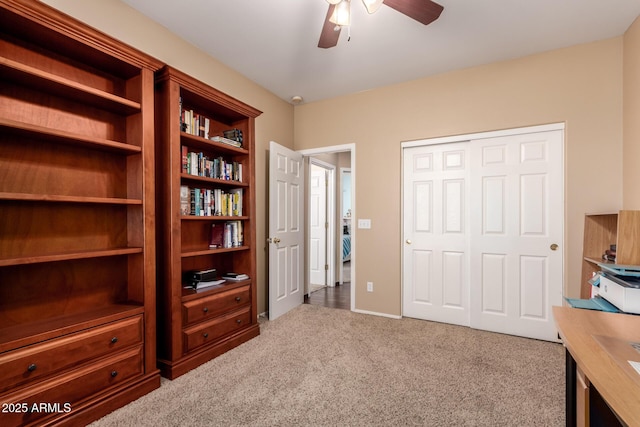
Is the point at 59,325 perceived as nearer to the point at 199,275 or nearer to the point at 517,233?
the point at 199,275

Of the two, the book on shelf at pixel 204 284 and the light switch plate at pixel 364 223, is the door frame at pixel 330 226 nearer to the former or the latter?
the light switch plate at pixel 364 223

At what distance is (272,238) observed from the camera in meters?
3.20

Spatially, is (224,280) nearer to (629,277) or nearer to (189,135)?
(189,135)

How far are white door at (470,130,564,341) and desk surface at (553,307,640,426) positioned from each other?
169 centimetres

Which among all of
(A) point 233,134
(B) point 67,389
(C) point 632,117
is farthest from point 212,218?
(C) point 632,117

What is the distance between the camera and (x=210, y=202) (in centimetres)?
254

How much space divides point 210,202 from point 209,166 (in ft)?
1.04

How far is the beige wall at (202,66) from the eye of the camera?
1.98 metres

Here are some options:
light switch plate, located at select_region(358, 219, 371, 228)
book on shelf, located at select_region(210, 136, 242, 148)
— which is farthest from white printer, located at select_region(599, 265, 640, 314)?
book on shelf, located at select_region(210, 136, 242, 148)

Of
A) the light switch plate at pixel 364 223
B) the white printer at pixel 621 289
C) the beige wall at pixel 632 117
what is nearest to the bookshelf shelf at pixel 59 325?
the light switch plate at pixel 364 223

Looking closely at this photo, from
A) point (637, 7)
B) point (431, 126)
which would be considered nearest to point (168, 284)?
point (431, 126)

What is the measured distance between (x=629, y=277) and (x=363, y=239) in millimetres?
2321

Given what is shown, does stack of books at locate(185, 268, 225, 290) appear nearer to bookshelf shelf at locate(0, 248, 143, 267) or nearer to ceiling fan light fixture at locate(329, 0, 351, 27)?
bookshelf shelf at locate(0, 248, 143, 267)

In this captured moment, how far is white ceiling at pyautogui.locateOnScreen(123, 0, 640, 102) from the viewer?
2.11 meters
